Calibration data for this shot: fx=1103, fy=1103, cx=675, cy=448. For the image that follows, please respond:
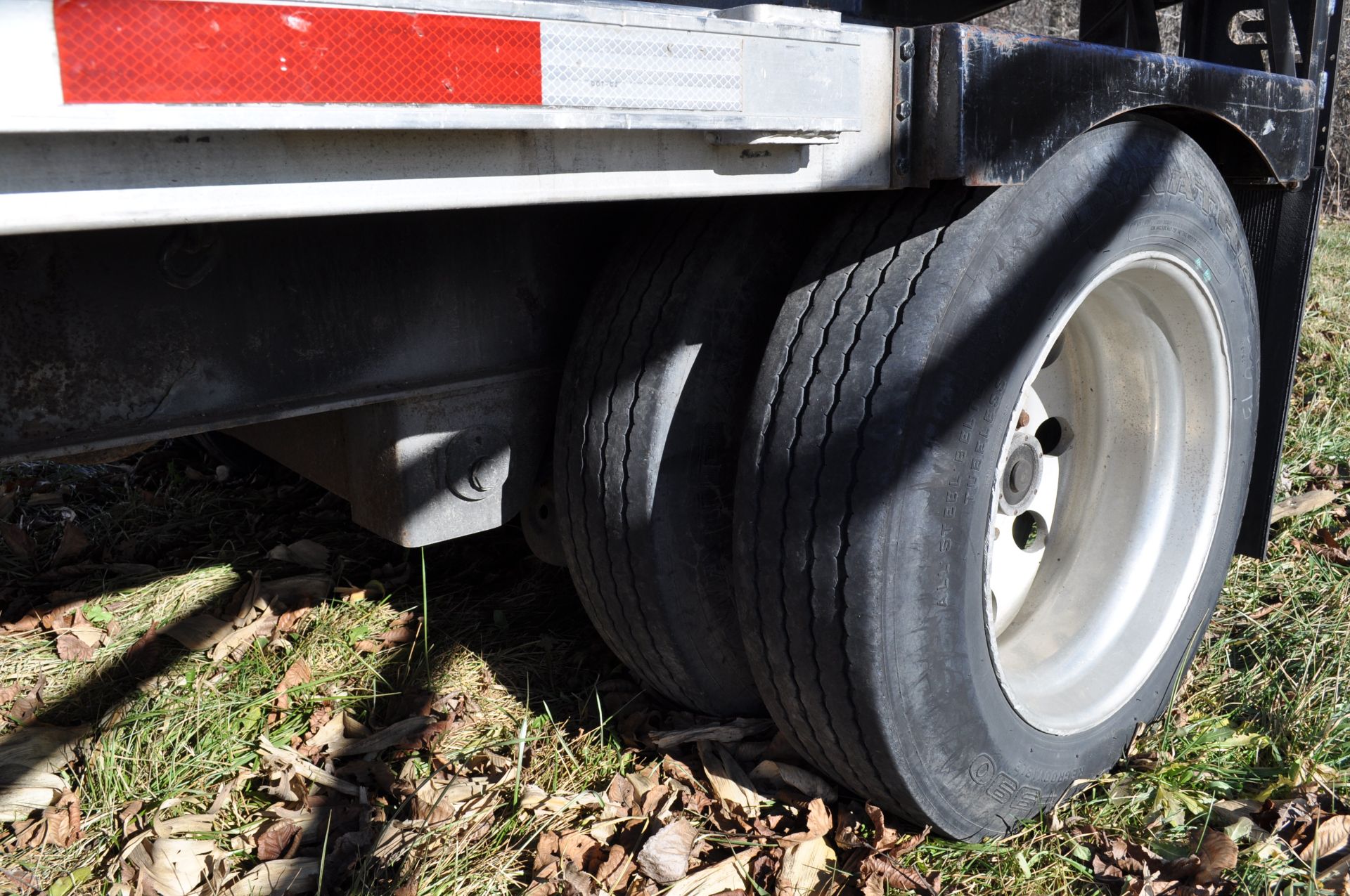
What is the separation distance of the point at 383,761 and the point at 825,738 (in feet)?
3.30

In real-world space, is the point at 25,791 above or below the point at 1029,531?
below

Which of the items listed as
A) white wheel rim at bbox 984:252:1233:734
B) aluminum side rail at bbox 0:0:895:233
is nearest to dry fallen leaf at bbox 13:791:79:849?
aluminum side rail at bbox 0:0:895:233

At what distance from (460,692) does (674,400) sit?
1025 millimetres

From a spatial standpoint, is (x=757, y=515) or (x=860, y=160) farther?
(x=757, y=515)

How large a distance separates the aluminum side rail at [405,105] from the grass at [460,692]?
4.46ft

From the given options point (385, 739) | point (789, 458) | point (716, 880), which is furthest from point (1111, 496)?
point (385, 739)

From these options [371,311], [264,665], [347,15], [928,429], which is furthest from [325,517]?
[347,15]

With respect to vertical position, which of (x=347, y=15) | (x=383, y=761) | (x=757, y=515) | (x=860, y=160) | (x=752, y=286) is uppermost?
(x=347, y=15)

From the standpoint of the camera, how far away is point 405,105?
1.13 meters

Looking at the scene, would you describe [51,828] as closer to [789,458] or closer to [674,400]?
[674,400]

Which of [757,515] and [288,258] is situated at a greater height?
[288,258]

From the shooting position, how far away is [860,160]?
5.20 feet

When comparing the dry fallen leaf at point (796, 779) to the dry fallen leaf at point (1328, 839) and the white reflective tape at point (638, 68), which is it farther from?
the white reflective tape at point (638, 68)

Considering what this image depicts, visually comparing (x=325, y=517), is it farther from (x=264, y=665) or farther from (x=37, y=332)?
(x=37, y=332)
